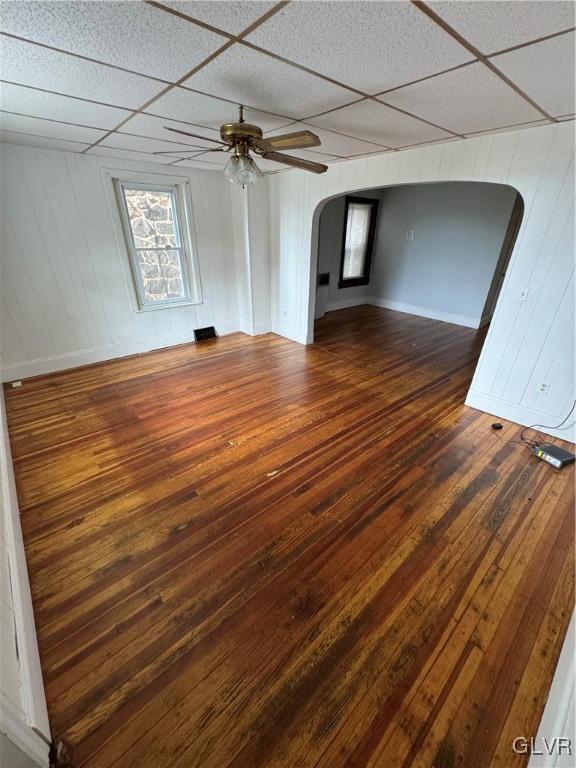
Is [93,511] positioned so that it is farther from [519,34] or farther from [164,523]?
[519,34]

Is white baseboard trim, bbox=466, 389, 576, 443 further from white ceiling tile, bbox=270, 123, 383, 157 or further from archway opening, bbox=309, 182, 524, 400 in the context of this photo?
white ceiling tile, bbox=270, 123, 383, 157

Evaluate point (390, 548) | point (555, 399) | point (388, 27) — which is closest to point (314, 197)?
point (388, 27)

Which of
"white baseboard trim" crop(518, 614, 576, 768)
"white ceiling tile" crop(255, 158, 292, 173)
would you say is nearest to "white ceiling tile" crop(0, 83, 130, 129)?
"white ceiling tile" crop(255, 158, 292, 173)

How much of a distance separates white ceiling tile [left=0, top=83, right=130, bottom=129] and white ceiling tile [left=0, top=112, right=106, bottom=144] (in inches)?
5.7

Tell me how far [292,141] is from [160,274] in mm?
3237

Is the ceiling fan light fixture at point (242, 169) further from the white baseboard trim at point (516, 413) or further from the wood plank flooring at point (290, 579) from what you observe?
the white baseboard trim at point (516, 413)

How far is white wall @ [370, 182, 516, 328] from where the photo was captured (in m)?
5.19

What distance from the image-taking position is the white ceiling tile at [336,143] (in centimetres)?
240

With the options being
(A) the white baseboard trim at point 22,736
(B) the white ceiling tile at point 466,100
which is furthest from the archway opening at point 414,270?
(A) the white baseboard trim at point 22,736

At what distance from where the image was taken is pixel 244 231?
4.63 metres

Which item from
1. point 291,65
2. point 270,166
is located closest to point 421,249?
point 270,166

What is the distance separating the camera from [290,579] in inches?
64.6

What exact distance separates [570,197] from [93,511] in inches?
160

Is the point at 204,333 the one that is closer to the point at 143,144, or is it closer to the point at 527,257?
the point at 143,144
